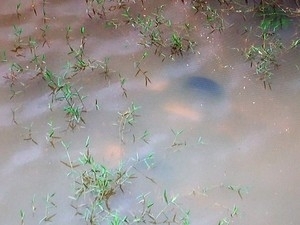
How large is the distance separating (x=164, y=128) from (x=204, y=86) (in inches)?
9.3

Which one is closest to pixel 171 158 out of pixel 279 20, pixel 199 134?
pixel 199 134

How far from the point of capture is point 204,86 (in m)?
2.04

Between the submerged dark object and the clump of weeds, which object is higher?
the submerged dark object

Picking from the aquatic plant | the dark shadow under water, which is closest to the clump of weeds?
the aquatic plant

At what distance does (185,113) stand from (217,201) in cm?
34

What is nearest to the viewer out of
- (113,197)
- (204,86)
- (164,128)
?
(113,197)

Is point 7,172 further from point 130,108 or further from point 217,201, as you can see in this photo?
point 217,201

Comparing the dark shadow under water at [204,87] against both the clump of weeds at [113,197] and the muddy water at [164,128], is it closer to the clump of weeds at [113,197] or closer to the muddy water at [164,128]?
the muddy water at [164,128]

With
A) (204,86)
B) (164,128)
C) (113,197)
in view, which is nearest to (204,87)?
(204,86)

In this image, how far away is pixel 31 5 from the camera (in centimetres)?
220

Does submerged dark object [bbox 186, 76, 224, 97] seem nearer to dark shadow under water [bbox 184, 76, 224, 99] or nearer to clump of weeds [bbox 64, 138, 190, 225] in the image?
dark shadow under water [bbox 184, 76, 224, 99]

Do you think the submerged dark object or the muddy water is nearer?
the muddy water

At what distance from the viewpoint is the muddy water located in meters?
1.80

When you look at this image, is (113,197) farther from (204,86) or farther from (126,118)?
(204,86)
